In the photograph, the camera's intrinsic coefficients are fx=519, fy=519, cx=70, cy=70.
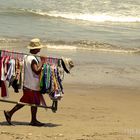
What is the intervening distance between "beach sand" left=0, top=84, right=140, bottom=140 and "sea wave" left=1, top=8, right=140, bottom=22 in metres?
16.4

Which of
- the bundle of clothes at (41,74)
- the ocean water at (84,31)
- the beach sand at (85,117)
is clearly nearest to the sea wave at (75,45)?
the ocean water at (84,31)

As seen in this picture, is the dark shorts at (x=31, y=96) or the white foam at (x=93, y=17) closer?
the dark shorts at (x=31, y=96)

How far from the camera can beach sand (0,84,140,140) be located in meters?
6.86

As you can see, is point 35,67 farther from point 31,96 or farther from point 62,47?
point 62,47

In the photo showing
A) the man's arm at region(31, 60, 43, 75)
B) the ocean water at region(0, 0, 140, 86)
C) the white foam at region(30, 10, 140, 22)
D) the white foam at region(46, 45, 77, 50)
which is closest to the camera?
the man's arm at region(31, 60, 43, 75)

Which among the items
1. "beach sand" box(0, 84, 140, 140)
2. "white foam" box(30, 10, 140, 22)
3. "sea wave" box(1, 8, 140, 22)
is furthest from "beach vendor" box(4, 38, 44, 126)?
"white foam" box(30, 10, 140, 22)

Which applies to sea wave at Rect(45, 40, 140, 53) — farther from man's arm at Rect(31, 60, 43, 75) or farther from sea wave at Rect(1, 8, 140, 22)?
sea wave at Rect(1, 8, 140, 22)

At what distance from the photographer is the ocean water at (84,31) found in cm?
1361

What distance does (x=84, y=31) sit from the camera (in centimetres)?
2131

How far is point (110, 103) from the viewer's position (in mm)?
9422

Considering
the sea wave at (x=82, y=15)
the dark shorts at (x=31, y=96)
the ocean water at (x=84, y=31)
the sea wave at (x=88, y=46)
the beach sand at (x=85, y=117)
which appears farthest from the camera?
the sea wave at (x=82, y=15)

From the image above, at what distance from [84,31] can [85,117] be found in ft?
43.9

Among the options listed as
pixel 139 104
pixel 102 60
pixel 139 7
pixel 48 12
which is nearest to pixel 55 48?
pixel 102 60

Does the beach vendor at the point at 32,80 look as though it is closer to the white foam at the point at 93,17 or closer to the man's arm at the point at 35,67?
the man's arm at the point at 35,67
